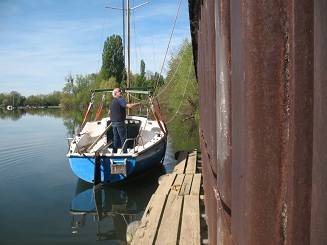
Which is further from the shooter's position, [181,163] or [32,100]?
[32,100]

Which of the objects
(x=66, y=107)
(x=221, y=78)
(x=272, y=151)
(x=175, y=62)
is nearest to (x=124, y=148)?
(x=221, y=78)

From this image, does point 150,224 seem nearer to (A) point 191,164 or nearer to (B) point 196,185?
(B) point 196,185

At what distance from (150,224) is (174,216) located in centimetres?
45

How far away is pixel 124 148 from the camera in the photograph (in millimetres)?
9445

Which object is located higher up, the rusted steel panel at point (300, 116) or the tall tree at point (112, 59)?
Result: the tall tree at point (112, 59)

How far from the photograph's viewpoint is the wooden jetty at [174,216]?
15.2 ft

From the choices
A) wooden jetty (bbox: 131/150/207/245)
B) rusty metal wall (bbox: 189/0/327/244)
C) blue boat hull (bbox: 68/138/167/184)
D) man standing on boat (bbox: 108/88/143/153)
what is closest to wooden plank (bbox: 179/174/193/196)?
wooden jetty (bbox: 131/150/207/245)

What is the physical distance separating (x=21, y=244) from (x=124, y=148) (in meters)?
3.79

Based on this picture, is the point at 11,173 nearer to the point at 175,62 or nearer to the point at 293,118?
the point at 293,118

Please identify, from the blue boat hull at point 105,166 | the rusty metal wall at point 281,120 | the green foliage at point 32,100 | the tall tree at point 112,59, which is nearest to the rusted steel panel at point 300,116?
the rusty metal wall at point 281,120

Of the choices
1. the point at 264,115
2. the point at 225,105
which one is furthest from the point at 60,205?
the point at 264,115

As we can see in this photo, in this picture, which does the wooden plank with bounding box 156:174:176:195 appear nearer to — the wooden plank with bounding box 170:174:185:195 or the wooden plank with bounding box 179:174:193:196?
the wooden plank with bounding box 170:174:185:195

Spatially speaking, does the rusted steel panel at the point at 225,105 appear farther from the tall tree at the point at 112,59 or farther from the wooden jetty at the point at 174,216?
the tall tree at the point at 112,59

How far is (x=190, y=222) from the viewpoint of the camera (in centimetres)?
512
